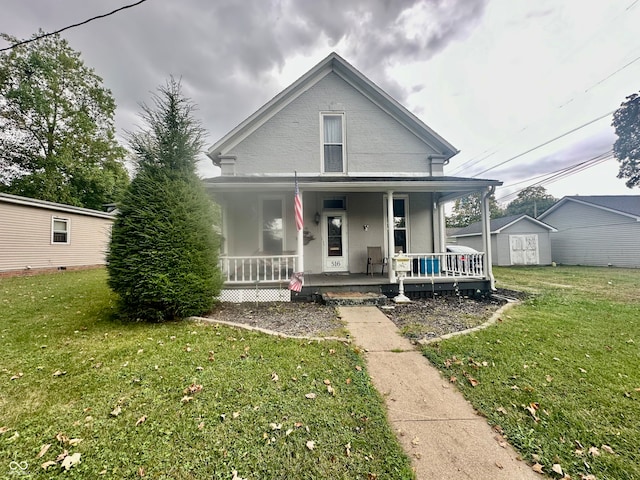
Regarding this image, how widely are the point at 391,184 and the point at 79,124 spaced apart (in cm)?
2726

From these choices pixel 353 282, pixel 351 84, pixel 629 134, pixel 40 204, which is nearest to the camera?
pixel 353 282

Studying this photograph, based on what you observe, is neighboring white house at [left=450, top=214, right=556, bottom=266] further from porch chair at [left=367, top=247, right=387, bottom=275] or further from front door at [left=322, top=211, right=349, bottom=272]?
front door at [left=322, top=211, right=349, bottom=272]

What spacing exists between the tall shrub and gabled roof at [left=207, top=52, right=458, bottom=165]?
3476 millimetres

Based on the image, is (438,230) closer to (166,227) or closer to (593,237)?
(166,227)

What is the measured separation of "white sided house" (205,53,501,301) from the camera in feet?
29.0

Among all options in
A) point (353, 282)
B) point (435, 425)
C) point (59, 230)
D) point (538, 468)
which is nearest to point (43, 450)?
point (435, 425)

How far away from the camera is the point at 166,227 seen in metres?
5.07

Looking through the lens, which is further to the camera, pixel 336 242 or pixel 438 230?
pixel 438 230

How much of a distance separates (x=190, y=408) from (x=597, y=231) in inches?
1031

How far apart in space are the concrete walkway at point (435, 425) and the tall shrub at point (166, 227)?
150 inches

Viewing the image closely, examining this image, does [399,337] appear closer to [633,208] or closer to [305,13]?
[305,13]

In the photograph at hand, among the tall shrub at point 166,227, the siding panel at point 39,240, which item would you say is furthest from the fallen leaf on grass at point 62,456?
the siding panel at point 39,240

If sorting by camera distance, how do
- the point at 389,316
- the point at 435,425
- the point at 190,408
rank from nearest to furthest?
the point at 435,425 < the point at 190,408 < the point at 389,316

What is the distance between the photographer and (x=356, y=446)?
2.12m
